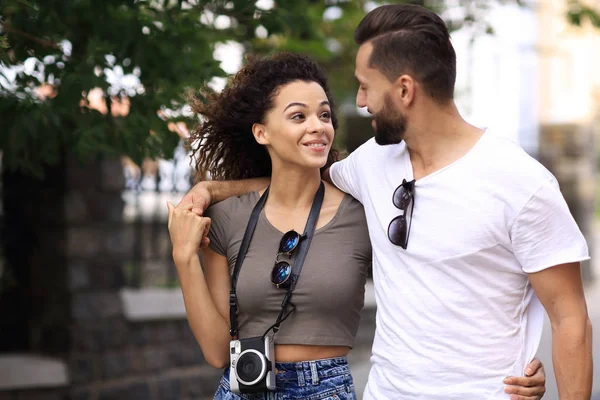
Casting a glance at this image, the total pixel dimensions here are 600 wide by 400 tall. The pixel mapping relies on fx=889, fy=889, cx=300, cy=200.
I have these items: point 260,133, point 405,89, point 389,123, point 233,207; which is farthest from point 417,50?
point 233,207

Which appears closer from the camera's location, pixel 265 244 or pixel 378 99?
pixel 378 99

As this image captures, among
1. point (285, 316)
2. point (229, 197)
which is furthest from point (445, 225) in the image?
point (229, 197)

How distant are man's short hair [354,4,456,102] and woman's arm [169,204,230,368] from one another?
0.88 metres

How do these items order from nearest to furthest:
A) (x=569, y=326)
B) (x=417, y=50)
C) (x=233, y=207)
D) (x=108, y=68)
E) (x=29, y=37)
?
(x=569, y=326) < (x=417, y=50) < (x=233, y=207) < (x=29, y=37) < (x=108, y=68)

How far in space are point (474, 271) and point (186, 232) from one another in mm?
1059

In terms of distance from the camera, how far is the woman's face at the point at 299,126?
10.2 ft

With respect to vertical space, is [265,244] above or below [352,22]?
below

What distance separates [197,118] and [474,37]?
7.55 feet

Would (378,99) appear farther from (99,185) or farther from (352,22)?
(352,22)

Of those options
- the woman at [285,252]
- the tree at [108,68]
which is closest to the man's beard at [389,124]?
the woman at [285,252]

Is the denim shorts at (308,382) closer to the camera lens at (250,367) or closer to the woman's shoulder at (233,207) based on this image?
the camera lens at (250,367)

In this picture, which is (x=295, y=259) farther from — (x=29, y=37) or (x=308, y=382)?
(x=29, y=37)

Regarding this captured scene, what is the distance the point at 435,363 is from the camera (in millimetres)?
2639

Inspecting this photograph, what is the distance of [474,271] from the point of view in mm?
2574
